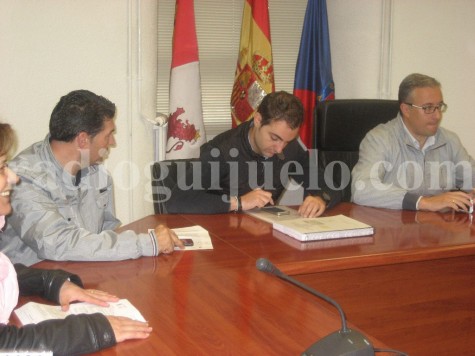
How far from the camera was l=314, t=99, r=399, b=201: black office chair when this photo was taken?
288cm

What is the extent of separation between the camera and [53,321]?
4.15 ft

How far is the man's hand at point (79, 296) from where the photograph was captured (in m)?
1.47

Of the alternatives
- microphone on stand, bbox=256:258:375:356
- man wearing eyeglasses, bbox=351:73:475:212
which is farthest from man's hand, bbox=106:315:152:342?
man wearing eyeglasses, bbox=351:73:475:212

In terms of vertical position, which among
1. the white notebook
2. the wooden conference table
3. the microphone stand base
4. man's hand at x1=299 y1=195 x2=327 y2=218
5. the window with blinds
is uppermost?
the window with blinds

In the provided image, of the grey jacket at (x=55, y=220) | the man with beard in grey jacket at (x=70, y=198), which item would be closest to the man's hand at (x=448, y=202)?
the man with beard in grey jacket at (x=70, y=198)

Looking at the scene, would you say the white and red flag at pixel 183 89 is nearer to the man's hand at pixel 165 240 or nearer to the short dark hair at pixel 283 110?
the short dark hair at pixel 283 110

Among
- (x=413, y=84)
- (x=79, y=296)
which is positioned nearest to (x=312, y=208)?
(x=413, y=84)

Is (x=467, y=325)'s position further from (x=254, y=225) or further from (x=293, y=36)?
(x=293, y=36)

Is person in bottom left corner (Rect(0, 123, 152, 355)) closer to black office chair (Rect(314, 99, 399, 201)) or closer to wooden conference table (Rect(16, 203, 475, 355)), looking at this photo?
wooden conference table (Rect(16, 203, 475, 355))

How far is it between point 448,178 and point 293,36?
1.65m

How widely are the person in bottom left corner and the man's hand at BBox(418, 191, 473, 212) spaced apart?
156 centimetres

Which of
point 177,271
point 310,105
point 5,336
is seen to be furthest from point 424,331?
point 310,105

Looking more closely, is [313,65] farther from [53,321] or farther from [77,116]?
[53,321]

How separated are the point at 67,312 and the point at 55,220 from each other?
17.6 inches
